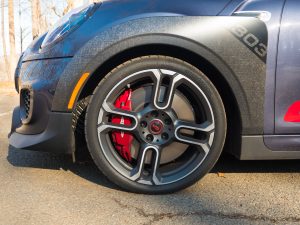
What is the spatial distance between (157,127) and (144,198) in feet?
1.41

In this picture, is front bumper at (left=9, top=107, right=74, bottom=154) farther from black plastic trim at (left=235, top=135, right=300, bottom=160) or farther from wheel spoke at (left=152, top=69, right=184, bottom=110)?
black plastic trim at (left=235, top=135, right=300, bottom=160)

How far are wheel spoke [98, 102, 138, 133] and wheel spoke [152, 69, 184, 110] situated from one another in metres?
0.16

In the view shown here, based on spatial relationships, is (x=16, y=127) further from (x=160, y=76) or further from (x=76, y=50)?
(x=160, y=76)

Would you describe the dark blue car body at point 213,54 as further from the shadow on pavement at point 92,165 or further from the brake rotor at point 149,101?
the shadow on pavement at point 92,165

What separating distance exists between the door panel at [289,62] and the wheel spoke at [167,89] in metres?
0.57

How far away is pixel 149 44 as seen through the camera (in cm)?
210

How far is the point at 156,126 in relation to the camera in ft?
7.21

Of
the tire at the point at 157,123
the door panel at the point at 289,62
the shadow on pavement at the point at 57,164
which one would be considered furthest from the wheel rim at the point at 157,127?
the door panel at the point at 289,62

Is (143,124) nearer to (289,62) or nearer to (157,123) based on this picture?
(157,123)

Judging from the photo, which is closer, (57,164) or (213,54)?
(213,54)

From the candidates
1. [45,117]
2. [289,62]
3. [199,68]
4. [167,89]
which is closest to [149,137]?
[167,89]

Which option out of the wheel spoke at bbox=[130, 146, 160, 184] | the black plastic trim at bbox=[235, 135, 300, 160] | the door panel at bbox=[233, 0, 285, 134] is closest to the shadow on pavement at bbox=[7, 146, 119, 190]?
the wheel spoke at bbox=[130, 146, 160, 184]

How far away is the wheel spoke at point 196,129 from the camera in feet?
7.18

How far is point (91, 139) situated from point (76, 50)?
528 millimetres
